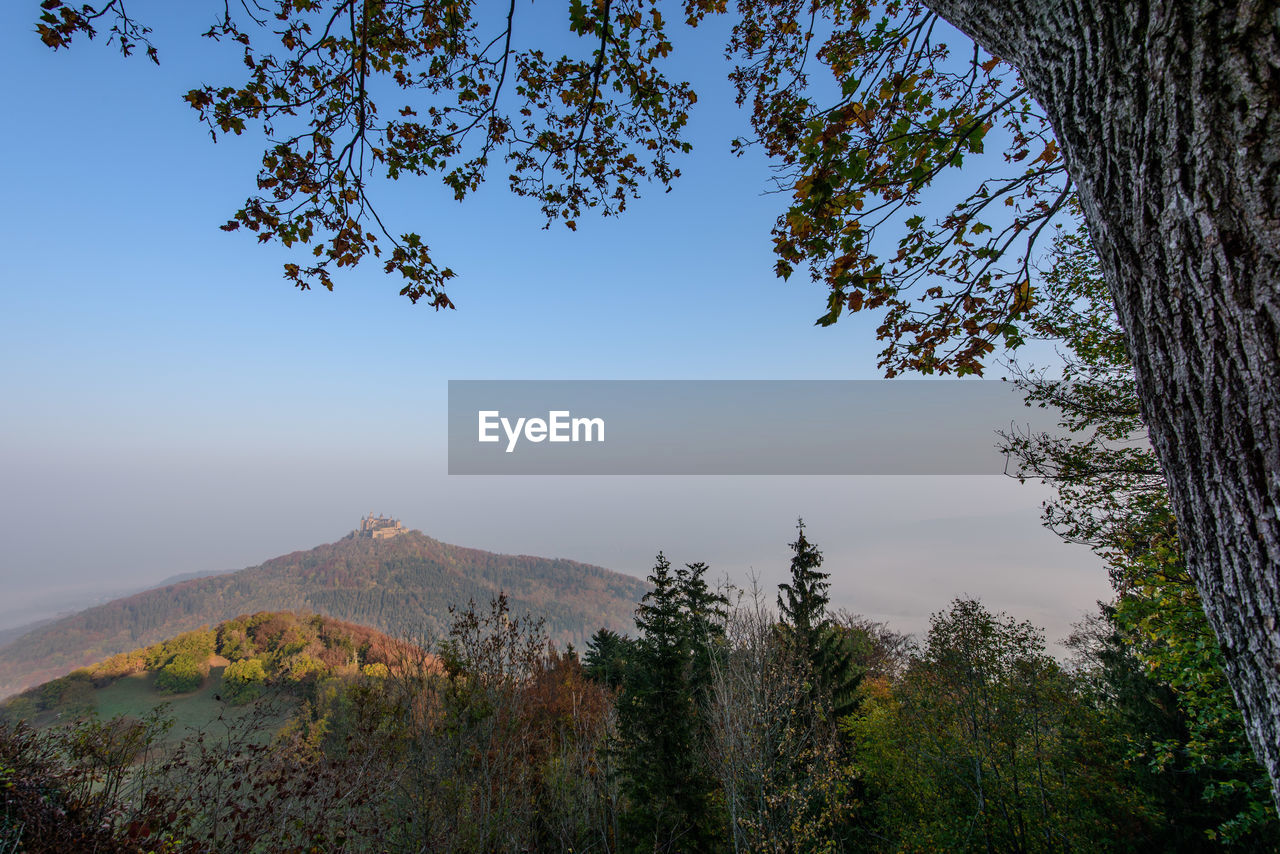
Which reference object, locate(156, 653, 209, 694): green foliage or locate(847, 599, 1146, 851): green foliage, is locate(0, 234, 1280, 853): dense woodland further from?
locate(156, 653, 209, 694): green foliage

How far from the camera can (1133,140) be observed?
42.7 inches

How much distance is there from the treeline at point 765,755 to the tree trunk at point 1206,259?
30.5 ft

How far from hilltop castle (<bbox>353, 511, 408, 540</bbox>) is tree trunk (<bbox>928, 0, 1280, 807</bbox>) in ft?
609

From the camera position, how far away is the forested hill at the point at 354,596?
10256 cm

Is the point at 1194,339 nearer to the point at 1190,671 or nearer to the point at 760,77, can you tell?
the point at 760,77

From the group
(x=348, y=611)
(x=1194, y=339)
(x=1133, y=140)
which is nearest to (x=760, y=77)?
(x=1133, y=140)

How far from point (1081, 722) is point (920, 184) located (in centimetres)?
1873

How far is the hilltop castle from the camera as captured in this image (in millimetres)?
161750

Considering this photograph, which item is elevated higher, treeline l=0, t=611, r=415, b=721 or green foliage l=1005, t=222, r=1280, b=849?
green foliage l=1005, t=222, r=1280, b=849

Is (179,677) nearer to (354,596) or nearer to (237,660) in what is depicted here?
(237,660)

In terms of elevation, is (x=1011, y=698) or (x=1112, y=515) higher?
(x=1112, y=515)

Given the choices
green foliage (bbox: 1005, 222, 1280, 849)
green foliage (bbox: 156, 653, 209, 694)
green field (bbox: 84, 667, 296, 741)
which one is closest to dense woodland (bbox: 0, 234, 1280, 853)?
green foliage (bbox: 1005, 222, 1280, 849)

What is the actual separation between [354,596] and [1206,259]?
512 ft

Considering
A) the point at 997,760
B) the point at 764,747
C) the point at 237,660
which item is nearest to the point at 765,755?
the point at 764,747
